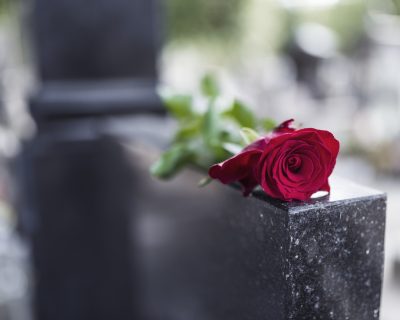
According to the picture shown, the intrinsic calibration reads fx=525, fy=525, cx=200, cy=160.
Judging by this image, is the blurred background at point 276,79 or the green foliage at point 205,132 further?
the blurred background at point 276,79

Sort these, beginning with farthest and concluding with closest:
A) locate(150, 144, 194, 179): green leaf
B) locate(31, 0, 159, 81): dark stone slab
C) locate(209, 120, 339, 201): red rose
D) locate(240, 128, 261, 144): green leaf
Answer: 1. locate(31, 0, 159, 81): dark stone slab
2. locate(150, 144, 194, 179): green leaf
3. locate(240, 128, 261, 144): green leaf
4. locate(209, 120, 339, 201): red rose

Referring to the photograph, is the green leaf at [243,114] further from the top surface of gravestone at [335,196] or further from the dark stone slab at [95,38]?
the dark stone slab at [95,38]

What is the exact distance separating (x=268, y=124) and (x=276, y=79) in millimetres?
10772

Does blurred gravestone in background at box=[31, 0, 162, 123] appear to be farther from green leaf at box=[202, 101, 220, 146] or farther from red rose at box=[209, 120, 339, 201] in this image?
red rose at box=[209, 120, 339, 201]

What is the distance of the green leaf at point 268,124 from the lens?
1.87m

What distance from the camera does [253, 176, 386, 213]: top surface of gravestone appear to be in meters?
1.36

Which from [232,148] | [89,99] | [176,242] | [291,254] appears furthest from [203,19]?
[291,254]

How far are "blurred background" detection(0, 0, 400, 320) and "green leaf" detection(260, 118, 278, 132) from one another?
70 cm

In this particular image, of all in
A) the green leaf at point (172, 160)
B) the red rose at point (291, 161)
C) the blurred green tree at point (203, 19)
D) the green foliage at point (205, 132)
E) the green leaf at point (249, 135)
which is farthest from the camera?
the blurred green tree at point (203, 19)

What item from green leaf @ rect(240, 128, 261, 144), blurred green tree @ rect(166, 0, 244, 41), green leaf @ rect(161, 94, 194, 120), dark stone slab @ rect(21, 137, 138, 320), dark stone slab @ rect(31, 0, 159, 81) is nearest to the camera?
green leaf @ rect(240, 128, 261, 144)

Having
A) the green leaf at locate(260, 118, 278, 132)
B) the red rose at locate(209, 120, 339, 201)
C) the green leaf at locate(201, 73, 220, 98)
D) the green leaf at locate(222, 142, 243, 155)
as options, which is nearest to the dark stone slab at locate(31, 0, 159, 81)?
the green leaf at locate(201, 73, 220, 98)

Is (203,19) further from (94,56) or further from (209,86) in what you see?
(209,86)

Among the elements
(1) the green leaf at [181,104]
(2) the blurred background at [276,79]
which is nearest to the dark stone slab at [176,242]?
(1) the green leaf at [181,104]

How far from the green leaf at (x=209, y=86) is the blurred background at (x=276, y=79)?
0.34 metres
